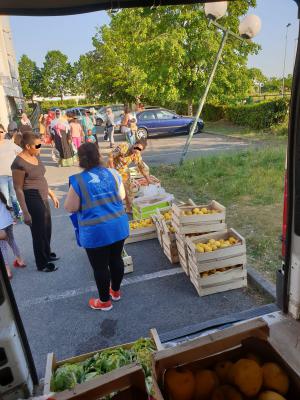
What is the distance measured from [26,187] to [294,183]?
331 cm

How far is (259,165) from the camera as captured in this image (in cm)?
963

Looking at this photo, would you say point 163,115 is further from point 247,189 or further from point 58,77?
point 58,77

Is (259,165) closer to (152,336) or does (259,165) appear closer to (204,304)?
(204,304)

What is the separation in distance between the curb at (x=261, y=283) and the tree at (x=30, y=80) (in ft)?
208

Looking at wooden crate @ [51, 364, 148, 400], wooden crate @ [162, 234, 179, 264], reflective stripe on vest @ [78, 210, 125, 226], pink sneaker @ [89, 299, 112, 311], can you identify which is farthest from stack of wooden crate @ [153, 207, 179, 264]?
wooden crate @ [51, 364, 148, 400]

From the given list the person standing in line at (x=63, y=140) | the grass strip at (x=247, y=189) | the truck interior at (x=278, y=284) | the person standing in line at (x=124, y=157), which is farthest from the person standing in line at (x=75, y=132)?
the truck interior at (x=278, y=284)

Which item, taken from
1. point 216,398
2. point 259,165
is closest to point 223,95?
point 259,165

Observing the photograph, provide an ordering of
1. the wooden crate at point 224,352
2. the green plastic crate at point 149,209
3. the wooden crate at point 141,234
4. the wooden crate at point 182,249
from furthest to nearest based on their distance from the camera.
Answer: the green plastic crate at point 149,209
the wooden crate at point 141,234
the wooden crate at point 182,249
the wooden crate at point 224,352

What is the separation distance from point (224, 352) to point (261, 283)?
2418 mm

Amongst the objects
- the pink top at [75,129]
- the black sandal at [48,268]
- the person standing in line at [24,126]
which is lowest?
the black sandal at [48,268]

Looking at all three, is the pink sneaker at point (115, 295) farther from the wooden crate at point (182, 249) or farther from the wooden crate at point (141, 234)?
the wooden crate at point (141, 234)

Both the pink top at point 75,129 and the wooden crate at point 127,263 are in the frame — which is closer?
the wooden crate at point 127,263

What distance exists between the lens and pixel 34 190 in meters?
4.35

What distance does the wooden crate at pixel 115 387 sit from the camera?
64.1 inches
